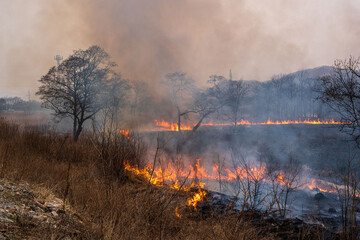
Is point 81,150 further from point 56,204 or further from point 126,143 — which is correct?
point 56,204

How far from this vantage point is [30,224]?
2.71 metres

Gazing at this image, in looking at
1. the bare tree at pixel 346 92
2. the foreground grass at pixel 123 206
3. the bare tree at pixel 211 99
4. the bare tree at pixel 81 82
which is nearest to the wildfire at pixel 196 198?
the foreground grass at pixel 123 206

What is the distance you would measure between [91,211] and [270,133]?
25.1 m

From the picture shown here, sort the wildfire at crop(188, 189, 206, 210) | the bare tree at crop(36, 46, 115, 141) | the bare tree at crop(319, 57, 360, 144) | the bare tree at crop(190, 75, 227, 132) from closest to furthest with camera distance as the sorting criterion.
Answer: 1. the wildfire at crop(188, 189, 206, 210)
2. the bare tree at crop(319, 57, 360, 144)
3. the bare tree at crop(36, 46, 115, 141)
4. the bare tree at crop(190, 75, 227, 132)

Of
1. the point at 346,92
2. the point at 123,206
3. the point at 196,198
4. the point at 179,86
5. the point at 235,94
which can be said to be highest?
the point at 179,86

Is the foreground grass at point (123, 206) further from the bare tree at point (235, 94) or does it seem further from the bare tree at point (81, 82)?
the bare tree at point (235, 94)

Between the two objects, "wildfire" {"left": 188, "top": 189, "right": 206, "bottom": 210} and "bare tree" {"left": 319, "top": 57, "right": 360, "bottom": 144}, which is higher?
"bare tree" {"left": 319, "top": 57, "right": 360, "bottom": 144}

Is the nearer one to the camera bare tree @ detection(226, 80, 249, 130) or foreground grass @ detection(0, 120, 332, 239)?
foreground grass @ detection(0, 120, 332, 239)

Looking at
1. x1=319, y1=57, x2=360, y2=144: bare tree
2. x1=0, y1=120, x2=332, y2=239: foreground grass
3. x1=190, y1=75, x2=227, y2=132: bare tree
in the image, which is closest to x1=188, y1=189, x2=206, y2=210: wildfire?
x1=0, y1=120, x2=332, y2=239: foreground grass

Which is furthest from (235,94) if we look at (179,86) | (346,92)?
(346,92)

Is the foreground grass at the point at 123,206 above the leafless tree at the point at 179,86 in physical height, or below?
below

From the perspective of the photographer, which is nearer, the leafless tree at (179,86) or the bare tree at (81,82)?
the bare tree at (81,82)

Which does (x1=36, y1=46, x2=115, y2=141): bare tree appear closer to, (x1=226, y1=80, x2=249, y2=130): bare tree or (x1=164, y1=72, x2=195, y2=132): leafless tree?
(x1=164, y1=72, x2=195, y2=132): leafless tree

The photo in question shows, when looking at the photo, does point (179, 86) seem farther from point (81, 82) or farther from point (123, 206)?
point (123, 206)
